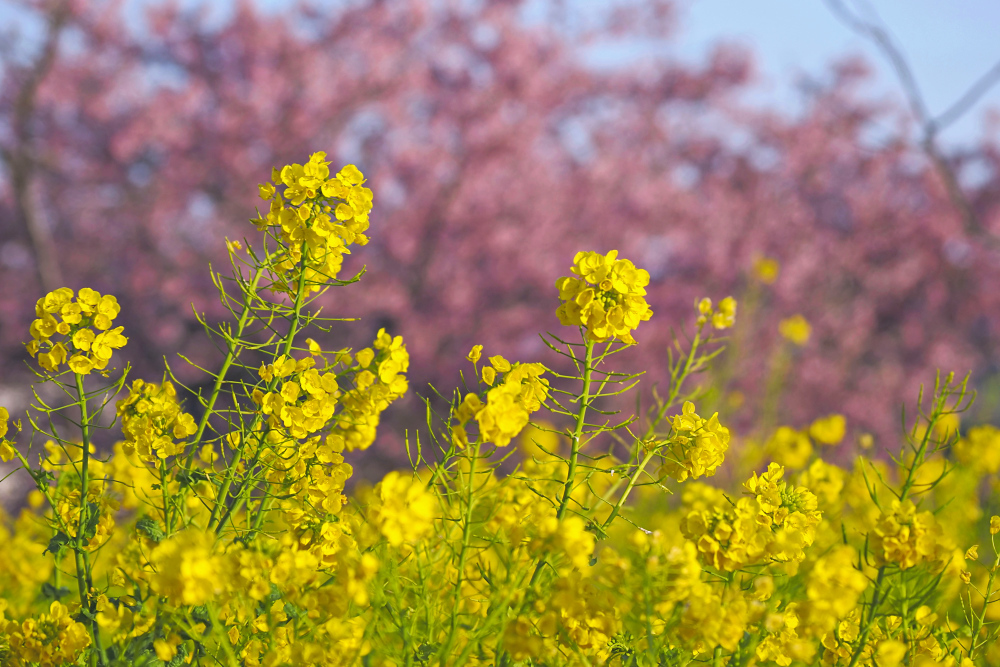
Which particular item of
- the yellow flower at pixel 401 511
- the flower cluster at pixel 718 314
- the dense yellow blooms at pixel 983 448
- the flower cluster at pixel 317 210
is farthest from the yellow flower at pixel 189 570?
the dense yellow blooms at pixel 983 448

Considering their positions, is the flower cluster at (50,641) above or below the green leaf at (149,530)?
below

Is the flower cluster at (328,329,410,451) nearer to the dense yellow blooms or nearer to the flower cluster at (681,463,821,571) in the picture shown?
the flower cluster at (681,463,821,571)

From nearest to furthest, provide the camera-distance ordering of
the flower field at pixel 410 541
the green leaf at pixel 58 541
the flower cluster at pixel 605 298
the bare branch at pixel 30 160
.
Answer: the flower field at pixel 410 541, the flower cluster at pixel 605 298, the green leaf at pixel 58 541, the bare branch at pixel 30 160

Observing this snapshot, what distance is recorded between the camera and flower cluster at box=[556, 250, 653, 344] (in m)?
1.20

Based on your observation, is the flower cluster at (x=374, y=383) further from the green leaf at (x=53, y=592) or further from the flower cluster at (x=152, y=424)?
the green leaf at (x=53, y=592)

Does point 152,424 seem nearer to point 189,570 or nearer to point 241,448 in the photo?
point 241,448

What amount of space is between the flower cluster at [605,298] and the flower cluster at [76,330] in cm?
75

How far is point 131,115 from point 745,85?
245 inches

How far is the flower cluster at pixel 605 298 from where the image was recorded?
1195 mm

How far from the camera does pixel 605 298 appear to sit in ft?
3.97

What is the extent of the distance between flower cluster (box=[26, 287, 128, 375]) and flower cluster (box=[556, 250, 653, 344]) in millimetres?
746

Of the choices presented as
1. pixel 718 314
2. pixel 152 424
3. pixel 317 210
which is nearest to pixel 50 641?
pixel 152 424

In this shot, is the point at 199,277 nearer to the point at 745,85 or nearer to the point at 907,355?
the point at 745,85

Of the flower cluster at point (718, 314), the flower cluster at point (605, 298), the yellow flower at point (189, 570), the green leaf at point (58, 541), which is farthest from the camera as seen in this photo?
the flower cluster at point (718, 314)
